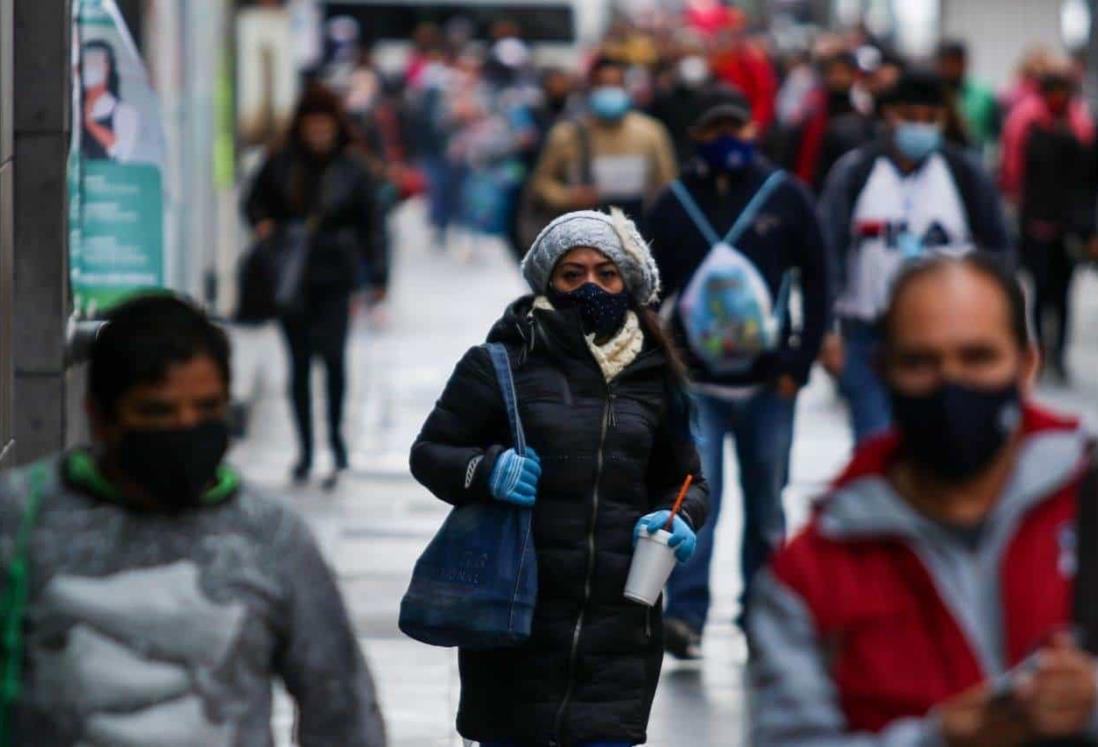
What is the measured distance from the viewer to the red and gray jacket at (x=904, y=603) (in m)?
3.06

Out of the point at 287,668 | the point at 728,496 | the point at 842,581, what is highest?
the point at 842,581

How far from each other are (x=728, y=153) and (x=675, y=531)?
332 centimetres

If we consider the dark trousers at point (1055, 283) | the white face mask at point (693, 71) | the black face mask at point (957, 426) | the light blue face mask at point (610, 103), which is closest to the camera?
the black face mask at point (957, 426)

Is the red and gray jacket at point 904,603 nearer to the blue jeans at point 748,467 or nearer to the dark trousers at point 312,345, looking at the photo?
the blue jeans at point 748,467

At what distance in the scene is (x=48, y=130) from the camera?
8.17m

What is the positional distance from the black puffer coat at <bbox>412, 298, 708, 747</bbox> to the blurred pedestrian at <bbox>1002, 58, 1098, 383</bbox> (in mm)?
11611

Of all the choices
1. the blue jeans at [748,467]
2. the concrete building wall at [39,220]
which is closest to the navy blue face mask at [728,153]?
the blue jeans at [748,467]

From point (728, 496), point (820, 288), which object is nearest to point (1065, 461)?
point (820, 288)

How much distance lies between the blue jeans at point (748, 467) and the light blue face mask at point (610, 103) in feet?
18.9

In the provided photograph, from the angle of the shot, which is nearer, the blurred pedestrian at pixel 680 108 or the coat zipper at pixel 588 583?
the coat zipper at pixel 588 583

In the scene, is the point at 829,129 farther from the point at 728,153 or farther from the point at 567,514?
the point at 567,514

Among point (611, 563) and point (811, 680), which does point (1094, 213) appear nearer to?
point (611, 563)

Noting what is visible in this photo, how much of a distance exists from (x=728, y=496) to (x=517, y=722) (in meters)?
7.41

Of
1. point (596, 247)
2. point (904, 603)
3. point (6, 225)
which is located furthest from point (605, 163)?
point (904, 603)
